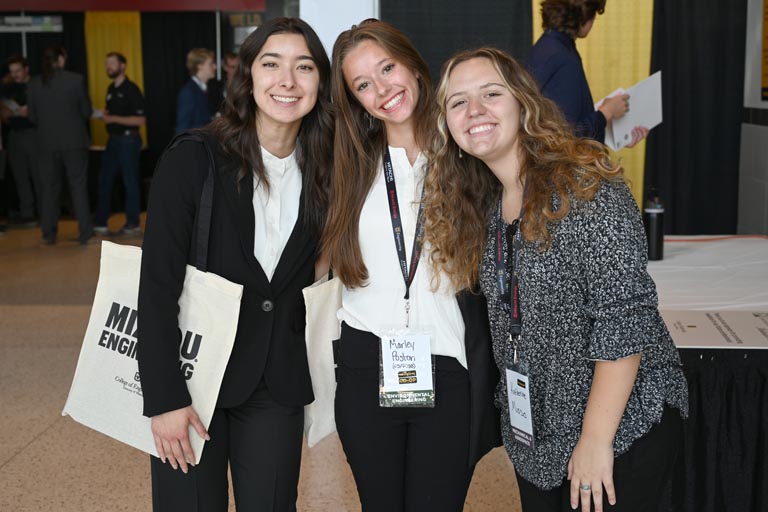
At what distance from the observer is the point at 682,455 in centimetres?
219

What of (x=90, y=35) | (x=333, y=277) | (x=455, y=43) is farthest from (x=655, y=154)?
(x=90, y=35)

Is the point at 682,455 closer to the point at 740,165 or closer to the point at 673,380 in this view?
the point at 673,380

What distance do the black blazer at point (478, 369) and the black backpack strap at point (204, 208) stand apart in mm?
522

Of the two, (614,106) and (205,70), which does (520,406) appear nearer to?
(614,106)

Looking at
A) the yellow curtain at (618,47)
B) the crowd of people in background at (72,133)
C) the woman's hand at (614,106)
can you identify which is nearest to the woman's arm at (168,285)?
the woman's hand at (614,106)

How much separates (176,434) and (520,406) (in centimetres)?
68

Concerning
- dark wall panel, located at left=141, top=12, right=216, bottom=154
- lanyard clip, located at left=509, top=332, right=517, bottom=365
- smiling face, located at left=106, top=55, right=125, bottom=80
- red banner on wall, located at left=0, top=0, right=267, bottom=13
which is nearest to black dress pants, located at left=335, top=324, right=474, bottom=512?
lanyard clip, located at left=509, top=332, right=517, bottom=365

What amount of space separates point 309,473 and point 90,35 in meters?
10.4

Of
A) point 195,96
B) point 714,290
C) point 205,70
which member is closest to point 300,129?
point 714,290

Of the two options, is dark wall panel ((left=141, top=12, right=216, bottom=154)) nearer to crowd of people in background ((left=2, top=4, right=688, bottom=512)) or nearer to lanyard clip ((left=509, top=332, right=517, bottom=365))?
crowd of people in background ((left=2, top=4, right=688, bottom=512))

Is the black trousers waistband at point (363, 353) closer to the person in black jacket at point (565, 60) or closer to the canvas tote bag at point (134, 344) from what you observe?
the canvas tote bag at point (134, 344)

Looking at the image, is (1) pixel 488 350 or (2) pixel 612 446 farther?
(1) pixel 488 350

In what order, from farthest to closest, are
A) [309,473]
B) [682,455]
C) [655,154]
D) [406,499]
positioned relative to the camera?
[655,154]
[309,473]
[682,455]
[406,499]

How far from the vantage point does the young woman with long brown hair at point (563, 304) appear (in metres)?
1.47
